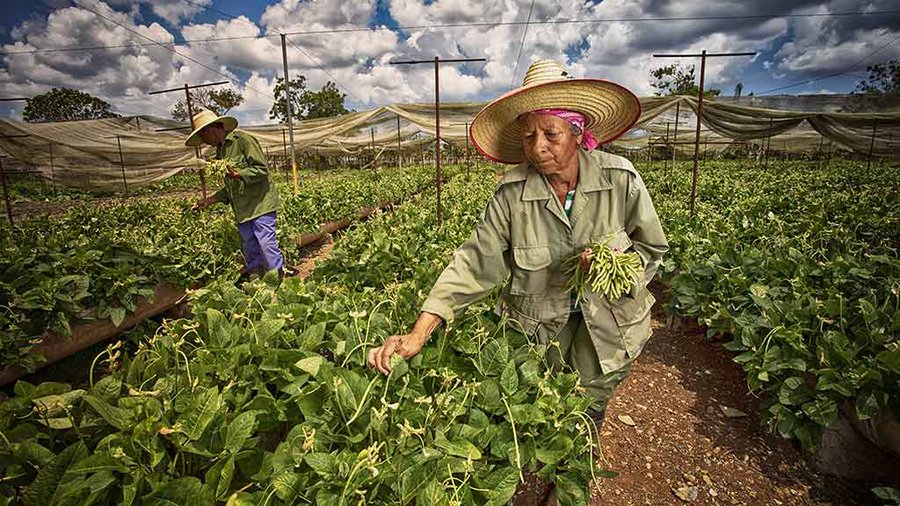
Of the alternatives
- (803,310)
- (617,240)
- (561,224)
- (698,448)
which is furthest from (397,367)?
(803,310)

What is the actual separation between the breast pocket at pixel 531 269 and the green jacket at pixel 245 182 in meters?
3.39

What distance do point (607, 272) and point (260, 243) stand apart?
4.00 meters

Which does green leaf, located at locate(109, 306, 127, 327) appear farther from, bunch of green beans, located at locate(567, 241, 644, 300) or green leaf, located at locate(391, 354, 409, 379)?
→ bunch of green beans, located at locate(567, 241, 644, 300)

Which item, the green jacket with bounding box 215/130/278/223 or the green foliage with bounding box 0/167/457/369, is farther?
the green jacket with bounding box 215/130/278/223

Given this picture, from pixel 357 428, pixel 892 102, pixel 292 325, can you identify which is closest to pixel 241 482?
pixel 357 428

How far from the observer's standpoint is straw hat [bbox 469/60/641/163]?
1911 mm

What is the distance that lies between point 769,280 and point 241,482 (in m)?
3.70

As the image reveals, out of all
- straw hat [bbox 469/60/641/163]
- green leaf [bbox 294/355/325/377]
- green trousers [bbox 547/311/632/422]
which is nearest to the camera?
green leaf [bbox 294/355/325/377]

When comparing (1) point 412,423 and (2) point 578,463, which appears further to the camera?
(2) point 578,463

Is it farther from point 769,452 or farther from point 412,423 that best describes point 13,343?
point 769,452

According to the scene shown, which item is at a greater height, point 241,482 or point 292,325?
point 292,325

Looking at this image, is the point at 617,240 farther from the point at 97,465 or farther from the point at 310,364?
the point at 97,465

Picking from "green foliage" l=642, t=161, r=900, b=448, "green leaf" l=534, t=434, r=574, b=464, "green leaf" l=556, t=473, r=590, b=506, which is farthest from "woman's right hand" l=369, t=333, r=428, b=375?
"green foliage" l=642, t=161, r=900, b=448

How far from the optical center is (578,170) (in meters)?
2.00
